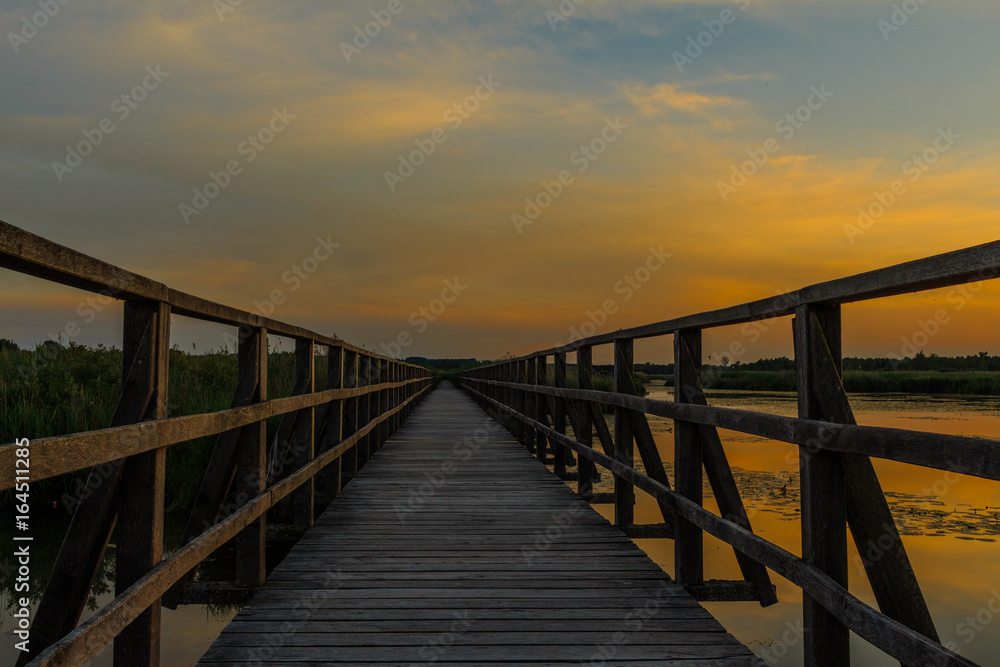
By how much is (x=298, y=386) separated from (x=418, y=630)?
2.06m

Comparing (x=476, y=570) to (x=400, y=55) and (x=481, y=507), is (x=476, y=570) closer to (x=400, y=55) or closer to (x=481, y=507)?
(x=481, y=507)

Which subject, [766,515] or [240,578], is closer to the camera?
[240,578]

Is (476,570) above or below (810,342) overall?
below

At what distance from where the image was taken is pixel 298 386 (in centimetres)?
444

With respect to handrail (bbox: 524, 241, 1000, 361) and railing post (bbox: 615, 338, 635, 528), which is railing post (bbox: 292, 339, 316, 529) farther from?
handrail (bbox: 524, 241, 1000, 361)

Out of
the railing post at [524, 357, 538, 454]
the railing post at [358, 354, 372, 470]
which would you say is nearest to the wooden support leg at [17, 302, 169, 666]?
the railing post at [358, 354, 372, 470]

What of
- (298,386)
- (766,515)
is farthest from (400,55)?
(766,515)

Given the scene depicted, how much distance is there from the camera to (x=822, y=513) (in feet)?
7.29

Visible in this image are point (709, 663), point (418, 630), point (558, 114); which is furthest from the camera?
point (558, 114)

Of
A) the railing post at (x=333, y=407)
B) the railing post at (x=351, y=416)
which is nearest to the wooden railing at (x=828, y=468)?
the railing post at (x=333, y=407)

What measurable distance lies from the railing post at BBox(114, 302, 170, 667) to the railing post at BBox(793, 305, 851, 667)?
209 cm

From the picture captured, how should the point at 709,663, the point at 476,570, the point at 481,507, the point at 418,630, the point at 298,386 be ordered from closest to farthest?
the point at 709,663 < the point at 418,630 < the point at 476,570 < the point at 298,386 < the point at 481,507

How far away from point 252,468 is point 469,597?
48.1 inches

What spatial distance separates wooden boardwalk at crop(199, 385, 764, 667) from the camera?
2.63 m
